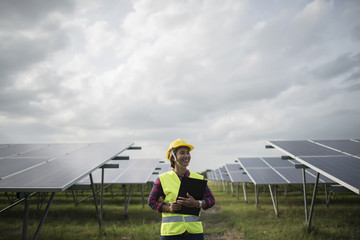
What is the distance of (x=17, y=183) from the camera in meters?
4.87

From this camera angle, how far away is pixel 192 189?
307 cm

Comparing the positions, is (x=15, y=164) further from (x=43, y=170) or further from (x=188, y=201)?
(x=188, y=201)

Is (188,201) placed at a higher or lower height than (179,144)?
lower

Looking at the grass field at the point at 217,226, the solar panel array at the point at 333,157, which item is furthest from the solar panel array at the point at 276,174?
the solar panel array at the point at 333,157

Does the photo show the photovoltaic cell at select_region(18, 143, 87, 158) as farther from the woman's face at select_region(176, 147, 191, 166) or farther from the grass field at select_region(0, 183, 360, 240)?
the woman's face at select_region(176, 147, 191, 166)

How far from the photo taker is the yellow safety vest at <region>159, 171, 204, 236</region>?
3066 mm

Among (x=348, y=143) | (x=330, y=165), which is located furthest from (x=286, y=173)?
(x=330, y=165)

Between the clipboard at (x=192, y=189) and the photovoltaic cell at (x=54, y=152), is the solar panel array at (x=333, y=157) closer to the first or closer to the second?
the clipboard at (x=192, y=189)

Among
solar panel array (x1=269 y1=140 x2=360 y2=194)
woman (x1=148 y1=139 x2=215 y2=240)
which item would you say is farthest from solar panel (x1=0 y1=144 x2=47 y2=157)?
solar panel array (x1=269 y1=140 x2=360 y2=194)

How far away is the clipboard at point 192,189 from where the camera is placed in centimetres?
300

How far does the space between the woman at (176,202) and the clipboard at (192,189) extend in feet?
0.21

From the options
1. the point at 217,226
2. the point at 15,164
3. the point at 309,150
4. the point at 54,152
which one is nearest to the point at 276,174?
the point at 217,226

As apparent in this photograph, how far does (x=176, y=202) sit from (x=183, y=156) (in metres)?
0.65

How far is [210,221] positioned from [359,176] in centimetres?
691
